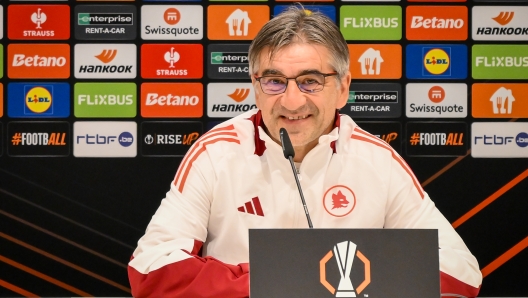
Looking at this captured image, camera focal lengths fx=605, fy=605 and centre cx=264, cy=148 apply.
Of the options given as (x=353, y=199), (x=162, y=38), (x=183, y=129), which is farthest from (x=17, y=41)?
(x=353, y=199)

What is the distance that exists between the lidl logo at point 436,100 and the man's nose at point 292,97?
4.91 ft

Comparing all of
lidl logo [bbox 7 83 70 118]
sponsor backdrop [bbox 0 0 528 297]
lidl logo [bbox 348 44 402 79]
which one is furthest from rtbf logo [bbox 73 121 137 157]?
lidl logo [bbox 348 44 402 79]

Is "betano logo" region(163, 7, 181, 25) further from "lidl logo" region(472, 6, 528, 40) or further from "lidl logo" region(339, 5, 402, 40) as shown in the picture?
"lidl logo" region(472, 6, 528, 40)

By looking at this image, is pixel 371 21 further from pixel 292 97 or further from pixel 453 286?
pixel 453 286

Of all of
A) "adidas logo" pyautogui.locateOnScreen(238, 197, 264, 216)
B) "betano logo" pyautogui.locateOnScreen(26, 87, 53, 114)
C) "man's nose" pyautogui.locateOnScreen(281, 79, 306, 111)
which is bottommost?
"adidas logo" pyautogui.locateOnScreen(238, 197, 264, 216)

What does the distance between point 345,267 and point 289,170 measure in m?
0.63

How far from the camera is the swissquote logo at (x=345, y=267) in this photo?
1046 mm

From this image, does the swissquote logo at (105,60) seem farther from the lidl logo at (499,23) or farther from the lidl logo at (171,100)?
the lidl logo at (499,23)

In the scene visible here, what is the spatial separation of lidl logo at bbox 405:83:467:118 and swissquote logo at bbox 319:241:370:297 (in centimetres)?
196

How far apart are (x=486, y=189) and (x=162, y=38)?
1.73 m

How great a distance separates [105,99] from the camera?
2900 millimetres

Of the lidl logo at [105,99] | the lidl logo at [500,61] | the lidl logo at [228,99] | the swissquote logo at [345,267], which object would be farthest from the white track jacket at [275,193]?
the lidl logo at [500,61]

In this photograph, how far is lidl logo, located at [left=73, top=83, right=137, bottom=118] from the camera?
290cm

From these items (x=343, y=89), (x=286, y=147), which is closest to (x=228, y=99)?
(x=343, y=89)
